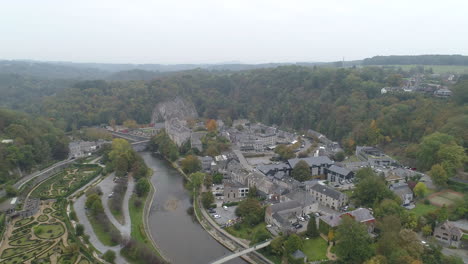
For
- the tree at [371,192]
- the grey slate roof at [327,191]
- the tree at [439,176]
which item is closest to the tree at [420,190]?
the tree at [439,176]

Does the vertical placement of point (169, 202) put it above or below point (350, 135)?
below

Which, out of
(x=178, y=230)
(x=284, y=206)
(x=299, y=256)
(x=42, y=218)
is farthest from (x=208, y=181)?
(x=42, y=218)

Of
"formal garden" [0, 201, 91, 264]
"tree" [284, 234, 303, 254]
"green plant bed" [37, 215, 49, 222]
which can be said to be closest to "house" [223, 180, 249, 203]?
"tree" [284, 234, 303, 254]

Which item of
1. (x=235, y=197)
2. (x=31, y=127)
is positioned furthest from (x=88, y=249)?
(x=31, y=127)

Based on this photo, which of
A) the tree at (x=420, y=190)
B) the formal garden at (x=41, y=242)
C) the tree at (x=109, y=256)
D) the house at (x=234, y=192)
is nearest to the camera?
the tree at (x=109, y=256)

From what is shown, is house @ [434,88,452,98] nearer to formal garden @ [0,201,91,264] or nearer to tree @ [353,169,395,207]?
tree @ [353,169,395,207]

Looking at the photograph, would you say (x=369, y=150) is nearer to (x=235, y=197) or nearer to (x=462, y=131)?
(x=462, y=131)

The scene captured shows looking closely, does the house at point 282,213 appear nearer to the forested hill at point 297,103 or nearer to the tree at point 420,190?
the tree at point 420,190
